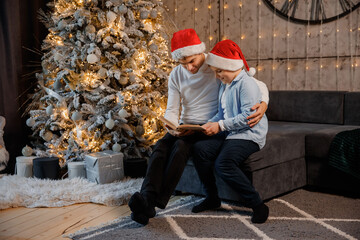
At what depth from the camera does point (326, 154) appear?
262 cm

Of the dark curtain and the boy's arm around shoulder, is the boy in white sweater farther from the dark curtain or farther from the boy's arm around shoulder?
the dark curtain

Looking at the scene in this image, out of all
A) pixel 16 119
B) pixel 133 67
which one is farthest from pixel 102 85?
pixel 16 119

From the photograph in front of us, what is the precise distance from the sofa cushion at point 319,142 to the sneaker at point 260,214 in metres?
0.74

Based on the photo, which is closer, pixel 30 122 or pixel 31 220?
pixel 31 220

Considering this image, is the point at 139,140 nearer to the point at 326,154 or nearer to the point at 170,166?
the point at 170,166

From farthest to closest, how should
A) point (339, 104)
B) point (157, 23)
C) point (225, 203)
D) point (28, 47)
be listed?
1. point (28, 47)
2. point (157, 23)
3. point (339, 104)
4. point (225, 203)

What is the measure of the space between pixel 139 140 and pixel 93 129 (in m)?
0.38

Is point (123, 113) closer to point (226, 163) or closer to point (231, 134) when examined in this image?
point (231, 134)

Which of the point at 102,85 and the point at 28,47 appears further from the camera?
the point at 28,47

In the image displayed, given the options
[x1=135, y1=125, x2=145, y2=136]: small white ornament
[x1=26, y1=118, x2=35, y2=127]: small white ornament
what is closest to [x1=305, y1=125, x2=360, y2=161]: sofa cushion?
[x1=135, y1=125, x2=145, y2=136]: small white ornament

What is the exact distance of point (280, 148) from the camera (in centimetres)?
252

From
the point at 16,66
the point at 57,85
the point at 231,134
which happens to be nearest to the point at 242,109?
the point at 231,134

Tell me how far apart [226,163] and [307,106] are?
1454 mm

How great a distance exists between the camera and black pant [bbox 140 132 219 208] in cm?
213
